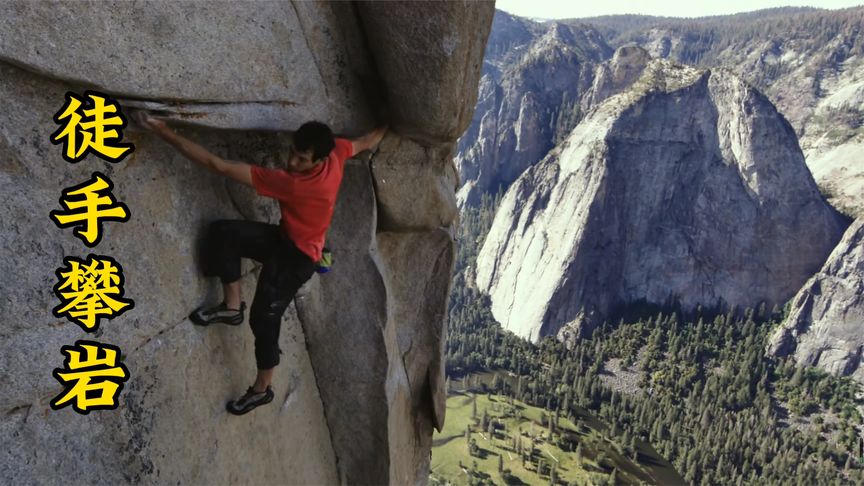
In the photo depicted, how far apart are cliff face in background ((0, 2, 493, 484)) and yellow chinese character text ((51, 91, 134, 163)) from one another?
8 cm

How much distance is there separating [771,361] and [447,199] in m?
82.6

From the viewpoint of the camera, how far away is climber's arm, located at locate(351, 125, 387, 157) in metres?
6.20

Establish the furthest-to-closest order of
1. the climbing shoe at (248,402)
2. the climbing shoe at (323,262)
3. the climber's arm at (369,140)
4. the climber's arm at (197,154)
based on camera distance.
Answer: the climber's arm at (369,140) → the climbing shoe at (323,262) → the climbing shoe at (248,402) → the climber's arm at (197,154)

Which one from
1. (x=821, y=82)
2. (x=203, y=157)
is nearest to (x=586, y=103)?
(x=821, y=82)

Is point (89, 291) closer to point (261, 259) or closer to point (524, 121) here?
point (261, 259)

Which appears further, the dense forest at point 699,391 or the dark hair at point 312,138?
the dense forest at point 699,391

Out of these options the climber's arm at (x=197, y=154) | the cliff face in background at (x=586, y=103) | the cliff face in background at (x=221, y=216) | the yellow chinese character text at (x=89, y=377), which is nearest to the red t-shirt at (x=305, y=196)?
the climber's arm at (x=197, y=154)

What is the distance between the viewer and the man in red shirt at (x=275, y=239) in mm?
4770

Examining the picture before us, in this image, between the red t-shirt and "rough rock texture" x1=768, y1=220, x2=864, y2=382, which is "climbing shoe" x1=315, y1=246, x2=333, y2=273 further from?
"rough rock texture" x1=768, y1=220, x2=864, y2=382

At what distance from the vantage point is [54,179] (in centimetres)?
399

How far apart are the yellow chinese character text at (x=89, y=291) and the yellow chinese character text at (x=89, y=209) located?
0.58 feet

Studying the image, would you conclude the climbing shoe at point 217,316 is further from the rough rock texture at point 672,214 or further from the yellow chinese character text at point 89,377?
the rough rock texture at point 672,214

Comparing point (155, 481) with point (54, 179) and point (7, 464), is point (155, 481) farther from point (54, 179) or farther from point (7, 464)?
point (54, 179)

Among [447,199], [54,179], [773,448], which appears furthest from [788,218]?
[54,179]
